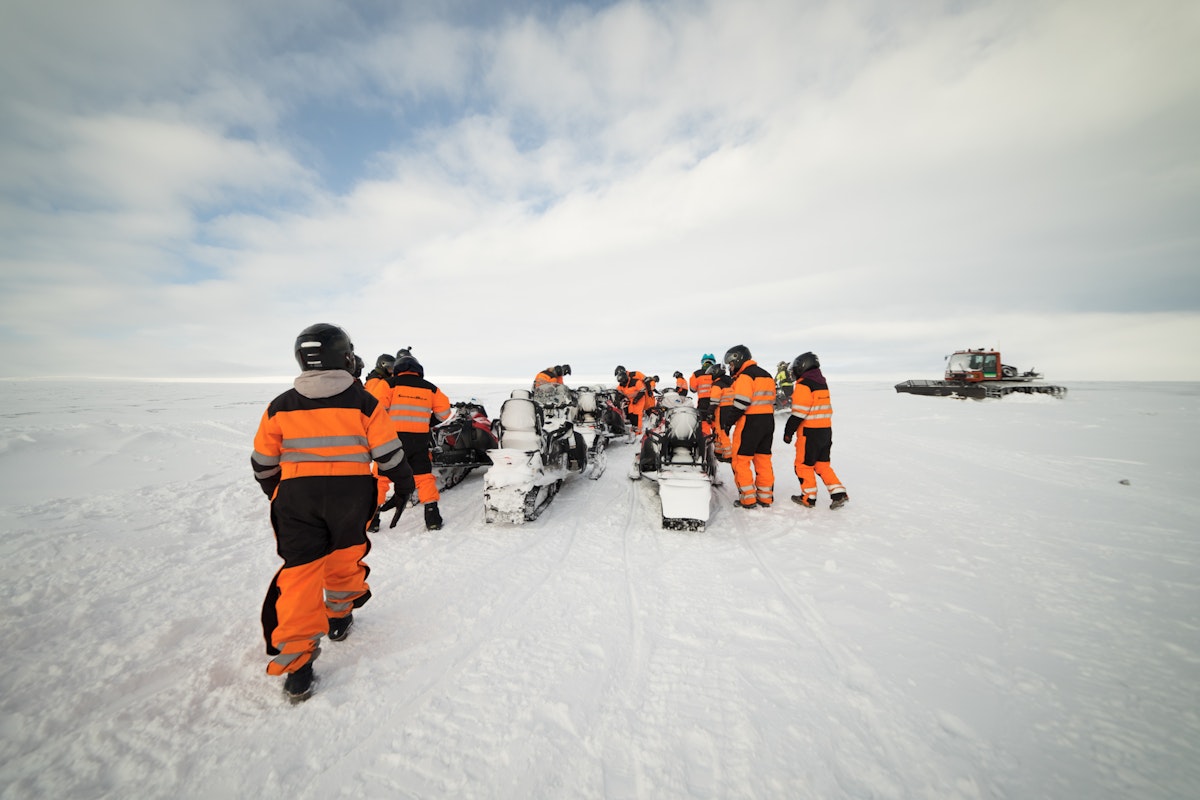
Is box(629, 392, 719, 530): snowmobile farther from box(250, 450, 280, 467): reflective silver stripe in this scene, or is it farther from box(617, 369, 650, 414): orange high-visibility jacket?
box(617, 369, 650, 414): orange high-visibility jacket

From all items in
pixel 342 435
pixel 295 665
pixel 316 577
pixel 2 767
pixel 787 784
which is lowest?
pixel 787 784

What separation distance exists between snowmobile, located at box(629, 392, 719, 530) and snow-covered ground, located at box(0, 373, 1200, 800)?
0.85ft

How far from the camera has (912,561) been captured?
137 inches

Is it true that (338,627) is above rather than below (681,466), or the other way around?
below

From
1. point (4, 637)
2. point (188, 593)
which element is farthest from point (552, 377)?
point (4, 637)

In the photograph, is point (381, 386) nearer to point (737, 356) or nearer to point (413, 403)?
point (413, 403)

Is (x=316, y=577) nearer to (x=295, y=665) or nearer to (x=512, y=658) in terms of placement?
(x=295, y=665)

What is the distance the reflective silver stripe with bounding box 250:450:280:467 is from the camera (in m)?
2.16

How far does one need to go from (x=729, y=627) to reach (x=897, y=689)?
34.7 inches

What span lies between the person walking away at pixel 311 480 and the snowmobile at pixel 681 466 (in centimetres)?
284

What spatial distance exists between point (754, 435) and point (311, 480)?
448 cm

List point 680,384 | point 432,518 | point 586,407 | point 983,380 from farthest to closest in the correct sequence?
point 983,380
point 680,384
point 586,407
point 432,518

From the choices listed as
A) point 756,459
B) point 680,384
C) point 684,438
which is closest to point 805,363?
point 756,459

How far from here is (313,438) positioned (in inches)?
85.7
